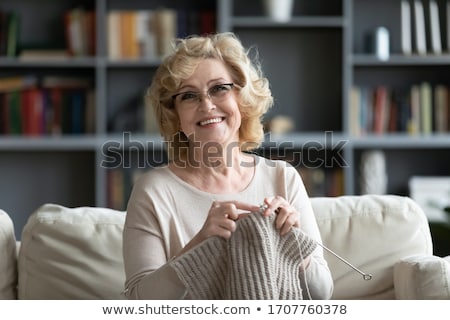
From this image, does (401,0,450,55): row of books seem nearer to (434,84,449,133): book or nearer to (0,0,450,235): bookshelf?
(0,0,450,235): bookshelf

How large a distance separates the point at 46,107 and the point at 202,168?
3.01 metres

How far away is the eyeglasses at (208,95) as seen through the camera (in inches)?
76.1

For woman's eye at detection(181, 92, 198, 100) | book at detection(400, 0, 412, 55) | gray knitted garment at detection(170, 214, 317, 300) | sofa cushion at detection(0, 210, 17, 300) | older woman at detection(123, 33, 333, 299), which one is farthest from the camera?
book at detection(400, 0, 412, 55)

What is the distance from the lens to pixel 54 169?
498 centimetres

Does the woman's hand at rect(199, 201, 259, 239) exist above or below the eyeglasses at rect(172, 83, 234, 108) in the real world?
below

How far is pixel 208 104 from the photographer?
1913 millimetres

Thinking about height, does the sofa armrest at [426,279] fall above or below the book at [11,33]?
below

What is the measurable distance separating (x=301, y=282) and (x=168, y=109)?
0.52 metres

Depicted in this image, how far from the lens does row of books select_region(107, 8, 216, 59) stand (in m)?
4.73

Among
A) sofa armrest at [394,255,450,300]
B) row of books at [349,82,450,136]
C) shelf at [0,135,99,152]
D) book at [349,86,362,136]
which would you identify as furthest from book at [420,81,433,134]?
sofa armrest at [394,255,450,300]

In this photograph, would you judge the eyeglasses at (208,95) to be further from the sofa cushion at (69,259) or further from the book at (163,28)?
the book at (163,28)

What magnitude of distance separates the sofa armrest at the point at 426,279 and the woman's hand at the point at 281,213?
1.43 feet

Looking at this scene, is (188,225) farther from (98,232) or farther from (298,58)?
(298,58)

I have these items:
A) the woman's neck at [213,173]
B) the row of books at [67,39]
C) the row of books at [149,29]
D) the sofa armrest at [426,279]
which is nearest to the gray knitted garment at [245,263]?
the woman's neck at [213,173]
